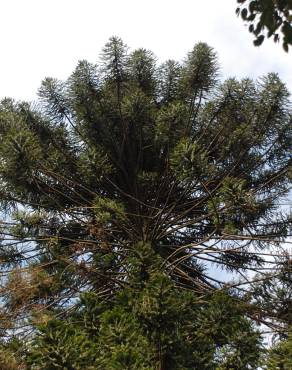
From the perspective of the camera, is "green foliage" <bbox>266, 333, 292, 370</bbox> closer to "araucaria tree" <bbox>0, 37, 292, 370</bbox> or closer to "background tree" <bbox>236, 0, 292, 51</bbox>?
"araucaria tree" <bbox>0, 37, 292, 370</bbox>

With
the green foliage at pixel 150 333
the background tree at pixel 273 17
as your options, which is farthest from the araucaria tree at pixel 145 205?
the background tree at pixel 273 17

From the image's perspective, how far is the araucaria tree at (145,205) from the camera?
231 inches

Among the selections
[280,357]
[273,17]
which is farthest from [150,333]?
[273,17]

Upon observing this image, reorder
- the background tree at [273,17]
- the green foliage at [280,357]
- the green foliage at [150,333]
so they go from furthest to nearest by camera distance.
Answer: the green foliage at [280,357] < the green foliage at [150,333] < the background tree at [273,17]

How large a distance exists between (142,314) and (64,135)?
4.10 metres

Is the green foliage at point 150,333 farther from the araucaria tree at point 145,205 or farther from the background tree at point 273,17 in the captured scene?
the background tree at point 273,17

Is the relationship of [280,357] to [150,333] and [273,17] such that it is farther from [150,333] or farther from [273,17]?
[273,17]

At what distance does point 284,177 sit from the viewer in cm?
863

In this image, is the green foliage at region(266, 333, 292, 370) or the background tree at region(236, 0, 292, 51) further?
the green foliage at region(266, 333, 292, 370)

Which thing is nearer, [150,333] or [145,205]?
[150,333]

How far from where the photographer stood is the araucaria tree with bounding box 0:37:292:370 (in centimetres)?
586

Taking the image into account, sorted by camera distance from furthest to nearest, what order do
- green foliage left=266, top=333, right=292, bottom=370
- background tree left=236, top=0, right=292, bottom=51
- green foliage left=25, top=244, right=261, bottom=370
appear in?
green foliage left=266, top=333, right=292, bottom=370, green foliage left=25, top=244, right=261, bottom=370, background tree left=236, top=0, right=292, bottom=51

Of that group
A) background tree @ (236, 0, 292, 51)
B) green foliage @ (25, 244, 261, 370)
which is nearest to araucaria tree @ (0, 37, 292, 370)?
green foliage @ (25, 244, 261, 370)

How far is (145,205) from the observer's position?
7484 millimetres
